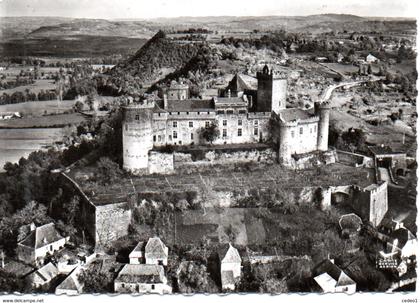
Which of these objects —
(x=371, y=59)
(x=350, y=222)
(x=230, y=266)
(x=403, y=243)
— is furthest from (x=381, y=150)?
(x=230, y=266)

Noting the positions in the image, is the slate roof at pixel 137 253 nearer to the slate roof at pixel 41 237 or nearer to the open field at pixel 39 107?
the slate roof at pixel 41 237

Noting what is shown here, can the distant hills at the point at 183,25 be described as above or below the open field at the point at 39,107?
above

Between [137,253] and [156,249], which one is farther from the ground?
[156,249]

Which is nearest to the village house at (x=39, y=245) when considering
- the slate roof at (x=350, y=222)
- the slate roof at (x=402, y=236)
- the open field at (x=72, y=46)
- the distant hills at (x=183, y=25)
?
the open field at (x=72, y=46)

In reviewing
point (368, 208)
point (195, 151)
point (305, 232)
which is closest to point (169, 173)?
point (195, 151)

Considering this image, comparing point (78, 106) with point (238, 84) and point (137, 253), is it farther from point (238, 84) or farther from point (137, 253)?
point (137, 253)

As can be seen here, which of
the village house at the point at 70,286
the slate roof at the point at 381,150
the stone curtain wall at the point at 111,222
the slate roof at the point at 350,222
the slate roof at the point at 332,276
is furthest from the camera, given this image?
the slate roof at the point at 381,150
